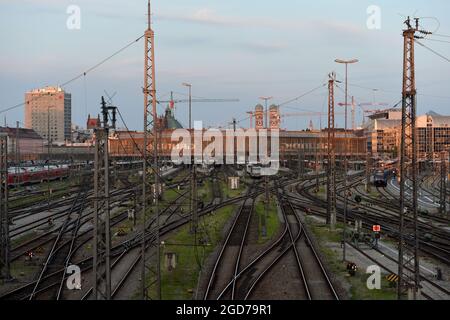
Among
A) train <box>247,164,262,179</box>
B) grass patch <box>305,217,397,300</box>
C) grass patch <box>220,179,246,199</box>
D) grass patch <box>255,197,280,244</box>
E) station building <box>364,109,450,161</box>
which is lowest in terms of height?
grass patch <box>305,217,397,300</box>

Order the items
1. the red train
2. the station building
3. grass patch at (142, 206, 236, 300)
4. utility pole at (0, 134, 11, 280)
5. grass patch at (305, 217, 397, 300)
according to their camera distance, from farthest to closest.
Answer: the station building, the red train, utility pole at (0, 134, 11, 280), grass patch at (142, 206, 236, 300), grass patch at (305, 217, 397, 300)

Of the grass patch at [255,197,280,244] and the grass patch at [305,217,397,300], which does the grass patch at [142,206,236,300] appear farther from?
the grass patch at [305,217,397,300]

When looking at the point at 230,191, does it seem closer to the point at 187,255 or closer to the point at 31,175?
the point at 31,175

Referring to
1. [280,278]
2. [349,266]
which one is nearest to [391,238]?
[349,266]

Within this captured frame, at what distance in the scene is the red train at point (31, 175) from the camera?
1793 inches

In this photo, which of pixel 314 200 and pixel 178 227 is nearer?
pixel 178 227

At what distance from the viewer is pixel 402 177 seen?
42.8ft

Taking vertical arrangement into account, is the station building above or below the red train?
above

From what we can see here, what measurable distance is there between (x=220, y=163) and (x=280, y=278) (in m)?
61.7

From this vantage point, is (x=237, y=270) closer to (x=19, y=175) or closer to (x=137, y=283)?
(x=137, y=283)

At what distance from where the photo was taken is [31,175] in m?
51.1

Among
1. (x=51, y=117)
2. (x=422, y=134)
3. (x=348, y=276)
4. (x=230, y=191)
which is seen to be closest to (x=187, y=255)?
(x=348, y=276)

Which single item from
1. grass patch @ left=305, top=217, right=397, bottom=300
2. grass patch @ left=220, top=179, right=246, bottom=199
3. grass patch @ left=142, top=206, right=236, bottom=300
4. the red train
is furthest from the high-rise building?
grass patch @ left=305, top=217, right=397, bottom=300

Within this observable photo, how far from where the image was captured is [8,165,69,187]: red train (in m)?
45.5
